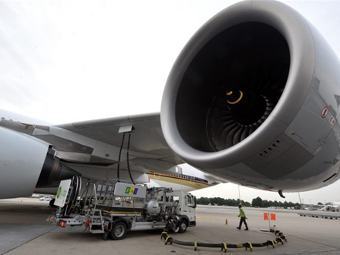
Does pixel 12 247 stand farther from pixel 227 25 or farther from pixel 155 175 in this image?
pixel 155 175

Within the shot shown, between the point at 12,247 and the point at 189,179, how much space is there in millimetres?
9790

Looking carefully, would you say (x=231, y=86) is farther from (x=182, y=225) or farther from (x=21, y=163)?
(x=182, y=225)

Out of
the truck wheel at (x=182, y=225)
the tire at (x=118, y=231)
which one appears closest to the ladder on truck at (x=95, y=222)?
the tire at (x=118, y=231)

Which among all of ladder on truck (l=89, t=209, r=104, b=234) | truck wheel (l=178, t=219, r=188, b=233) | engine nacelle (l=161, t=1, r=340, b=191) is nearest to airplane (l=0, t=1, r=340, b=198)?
engine nacelle (l=161, t=1, r=340, b=191)

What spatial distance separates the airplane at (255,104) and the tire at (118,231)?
2.58 metres

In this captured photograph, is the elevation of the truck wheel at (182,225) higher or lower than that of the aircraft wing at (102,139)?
lower

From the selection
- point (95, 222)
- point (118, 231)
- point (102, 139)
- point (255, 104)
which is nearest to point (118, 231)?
point (118, 231)

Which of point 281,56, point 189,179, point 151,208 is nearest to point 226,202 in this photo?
point 189,179

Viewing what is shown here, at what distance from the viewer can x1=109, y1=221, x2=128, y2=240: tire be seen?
259 inches

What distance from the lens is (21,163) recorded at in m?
5.84

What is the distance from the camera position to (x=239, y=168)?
2293mm

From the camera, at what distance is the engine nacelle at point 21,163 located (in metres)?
5.60

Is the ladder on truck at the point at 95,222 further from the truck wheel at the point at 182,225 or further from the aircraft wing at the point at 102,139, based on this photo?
the truck wheel at the point at 182,225

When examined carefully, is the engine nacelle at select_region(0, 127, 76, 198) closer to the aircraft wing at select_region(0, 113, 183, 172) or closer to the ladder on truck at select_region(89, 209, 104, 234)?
the aircraft wing at select_region(0, 113, 183, 172)
